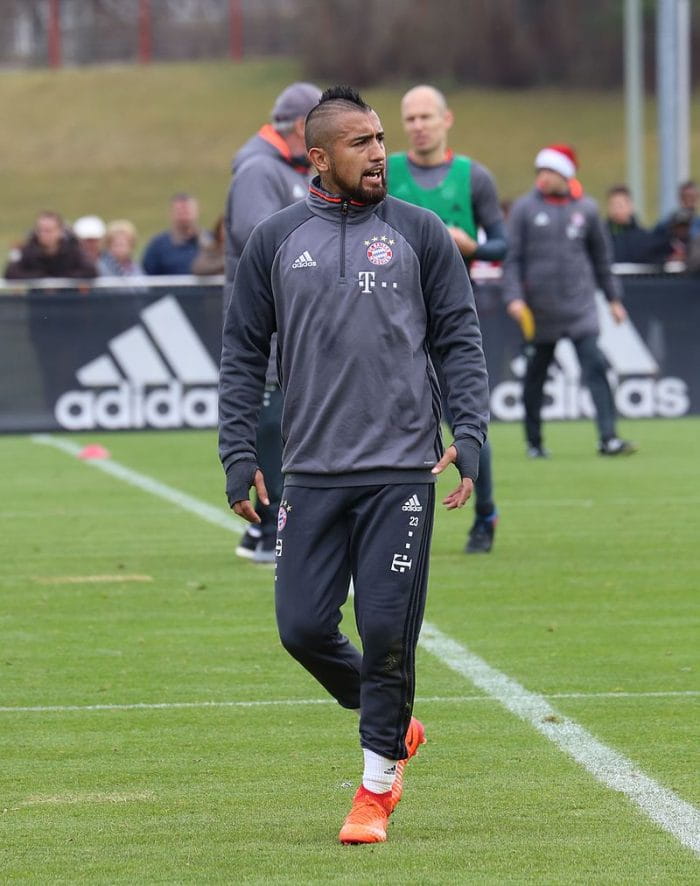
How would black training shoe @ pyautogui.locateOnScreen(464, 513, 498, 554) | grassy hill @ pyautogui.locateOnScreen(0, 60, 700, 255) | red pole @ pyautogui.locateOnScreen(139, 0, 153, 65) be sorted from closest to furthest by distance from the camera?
black training shoe @ pyautogui.locateOnScreen(464, 513, 498, 554) → grassy hill @ pyautogui.locateOnScreen(0, 60, 700, 255) → red pole @ pyautogui.locateOnScreen(139, 0, 153, 65)

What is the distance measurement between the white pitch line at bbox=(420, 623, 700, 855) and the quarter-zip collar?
67.7 inches

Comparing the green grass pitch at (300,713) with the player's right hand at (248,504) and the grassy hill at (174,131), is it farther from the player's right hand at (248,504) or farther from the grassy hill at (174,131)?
the grassy hill at (174,131)

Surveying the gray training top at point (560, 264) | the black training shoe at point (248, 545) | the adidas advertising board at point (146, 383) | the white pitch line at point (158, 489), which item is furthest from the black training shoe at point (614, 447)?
the black training shoe at point (248, 545)

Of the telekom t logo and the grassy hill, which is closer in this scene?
the telekom t logo

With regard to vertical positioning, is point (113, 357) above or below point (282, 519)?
Result: below

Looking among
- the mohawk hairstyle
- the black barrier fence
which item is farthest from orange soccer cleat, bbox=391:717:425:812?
the black barrier fence

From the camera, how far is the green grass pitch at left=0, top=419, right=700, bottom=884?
16.7 ft

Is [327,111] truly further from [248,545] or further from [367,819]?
[248,545]

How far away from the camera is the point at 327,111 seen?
5.36m

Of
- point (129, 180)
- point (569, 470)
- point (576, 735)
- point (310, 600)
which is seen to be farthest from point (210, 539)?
point (129, 180)

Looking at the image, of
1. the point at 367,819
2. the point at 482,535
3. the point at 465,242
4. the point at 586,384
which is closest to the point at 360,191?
the point at 367,819

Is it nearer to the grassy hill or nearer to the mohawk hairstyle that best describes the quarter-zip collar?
the mohawk hairstyle

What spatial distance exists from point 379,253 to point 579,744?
179cm

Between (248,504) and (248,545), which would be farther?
(248,545)
